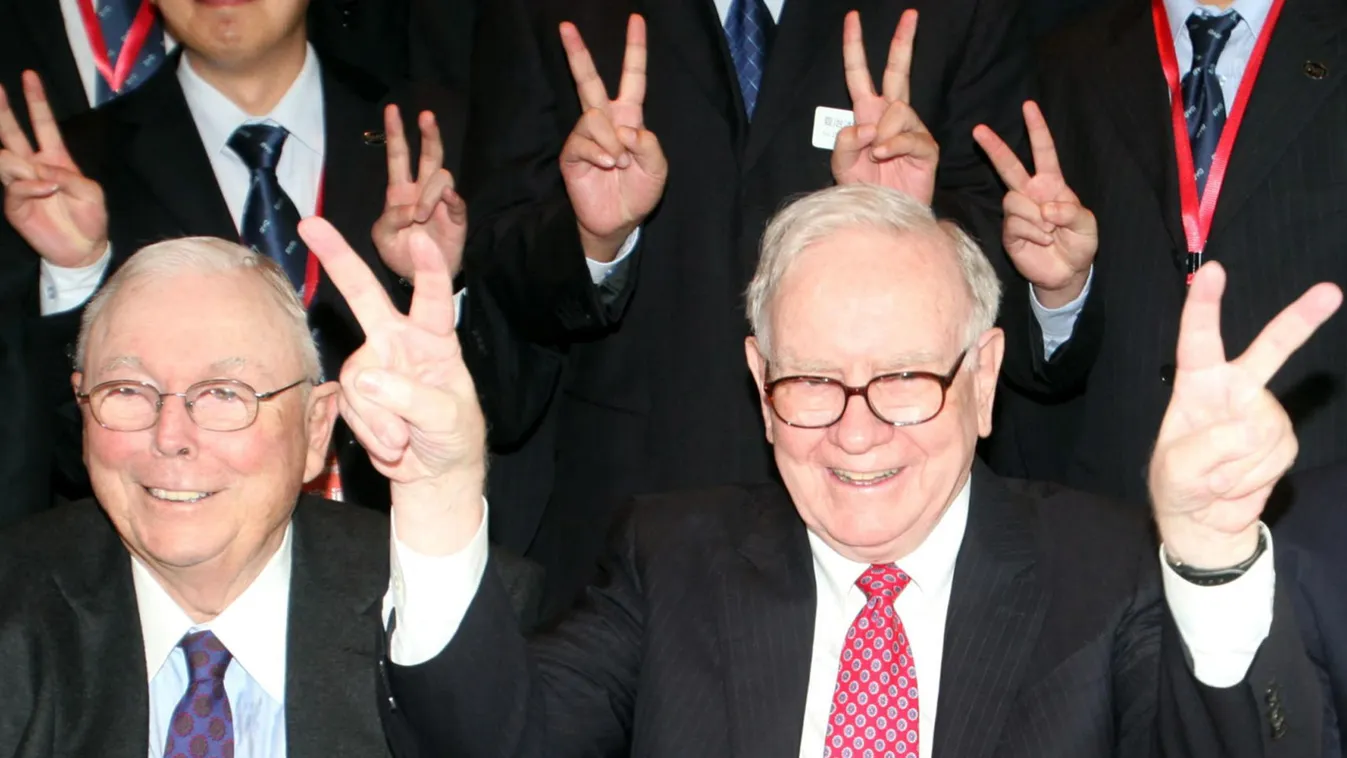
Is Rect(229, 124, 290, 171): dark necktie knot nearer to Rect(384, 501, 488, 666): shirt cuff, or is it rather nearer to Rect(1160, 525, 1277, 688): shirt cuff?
Rect(384, 501, 488, 666): shirt cuff

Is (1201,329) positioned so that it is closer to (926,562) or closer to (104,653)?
(926,562)

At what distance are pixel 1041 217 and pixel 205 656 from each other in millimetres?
1655

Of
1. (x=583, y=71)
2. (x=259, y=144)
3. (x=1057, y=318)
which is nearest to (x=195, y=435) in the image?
(x=583, y=71)

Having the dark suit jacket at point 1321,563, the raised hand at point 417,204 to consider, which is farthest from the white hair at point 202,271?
the dark suit jacket at point 1321,563

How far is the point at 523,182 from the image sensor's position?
389 cm

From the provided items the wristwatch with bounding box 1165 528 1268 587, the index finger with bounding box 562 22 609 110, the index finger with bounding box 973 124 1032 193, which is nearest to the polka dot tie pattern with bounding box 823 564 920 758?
the wristwatch with bounding box 1165 528 1268 587

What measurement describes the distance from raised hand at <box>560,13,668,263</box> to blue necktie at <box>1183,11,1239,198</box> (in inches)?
43.5

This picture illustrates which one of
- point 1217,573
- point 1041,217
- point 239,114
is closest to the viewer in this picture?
point 1217,573

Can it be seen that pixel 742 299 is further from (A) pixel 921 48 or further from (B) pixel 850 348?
(B) pixel 850 348

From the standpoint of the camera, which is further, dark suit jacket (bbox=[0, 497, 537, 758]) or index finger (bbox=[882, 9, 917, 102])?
index finger (bbox=[882, 9, 917, 102])

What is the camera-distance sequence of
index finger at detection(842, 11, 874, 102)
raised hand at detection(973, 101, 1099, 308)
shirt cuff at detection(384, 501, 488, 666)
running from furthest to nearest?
index finger at detection(842, 11, 874, 102), raised hand at detection(973, 101, 1099, 308), shirt cuff at detection(384, 501, 488, 666)

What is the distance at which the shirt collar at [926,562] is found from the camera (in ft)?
9.84

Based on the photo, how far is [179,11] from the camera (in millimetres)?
4059

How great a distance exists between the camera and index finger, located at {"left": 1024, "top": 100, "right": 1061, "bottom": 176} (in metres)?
3.52
